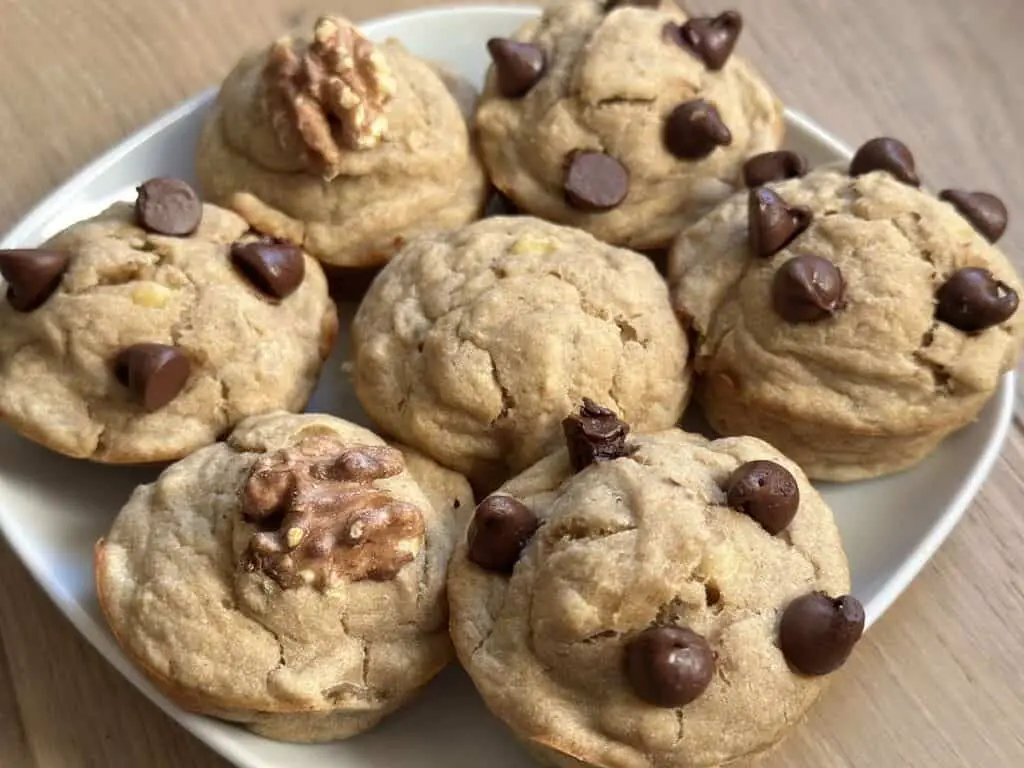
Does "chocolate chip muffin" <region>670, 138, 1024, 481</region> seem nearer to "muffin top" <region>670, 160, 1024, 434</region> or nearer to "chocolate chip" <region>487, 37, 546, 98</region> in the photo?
"muffin top" <region>670, 160, 1024, 434</region>

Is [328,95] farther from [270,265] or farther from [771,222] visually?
[771,222]

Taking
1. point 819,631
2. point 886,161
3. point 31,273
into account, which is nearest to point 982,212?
point 886,161

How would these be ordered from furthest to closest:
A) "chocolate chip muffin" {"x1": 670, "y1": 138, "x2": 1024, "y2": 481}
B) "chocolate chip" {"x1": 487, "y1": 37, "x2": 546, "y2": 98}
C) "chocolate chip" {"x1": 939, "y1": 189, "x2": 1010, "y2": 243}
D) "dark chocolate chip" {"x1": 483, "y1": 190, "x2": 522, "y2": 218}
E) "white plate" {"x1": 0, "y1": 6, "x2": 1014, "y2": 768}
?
"dark chocolate chip" {"x1": 483, "y1": 190, "x2": 522, "y2": 218} → "chocolate chip" {"x1": 487, "y1": 37, "x2": 546, "y2": 98} → "chocolate chip" {"x1": 939, "y1": 189, "x2": 1010, "y2": 243} → "chocolate chip muffin" {"x1": 670, "y1": 138, "x2": 1024, "y2": 481} → "white plate" {"x1": 0, "y1": 6, "x2": 1014, "y2": 768}

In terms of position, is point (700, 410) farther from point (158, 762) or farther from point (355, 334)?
point (158, 762)

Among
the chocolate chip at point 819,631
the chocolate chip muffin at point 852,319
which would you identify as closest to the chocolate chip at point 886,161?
the chocolate chip muffin at point 852,319

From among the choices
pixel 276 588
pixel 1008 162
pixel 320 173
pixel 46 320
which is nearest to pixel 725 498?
pixel 276 588

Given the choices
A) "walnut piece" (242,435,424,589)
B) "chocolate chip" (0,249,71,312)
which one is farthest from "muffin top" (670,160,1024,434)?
"chocolate chip" (0,249,71,312)

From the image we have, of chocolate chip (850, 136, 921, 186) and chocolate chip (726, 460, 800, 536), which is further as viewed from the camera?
chocolate chip (850, 136, 921, 186)

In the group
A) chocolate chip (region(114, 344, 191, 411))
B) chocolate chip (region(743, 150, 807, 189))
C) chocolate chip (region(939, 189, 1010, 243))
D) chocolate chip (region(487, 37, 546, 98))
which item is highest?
chocolate chip (region(114, 344, 191, 411))
